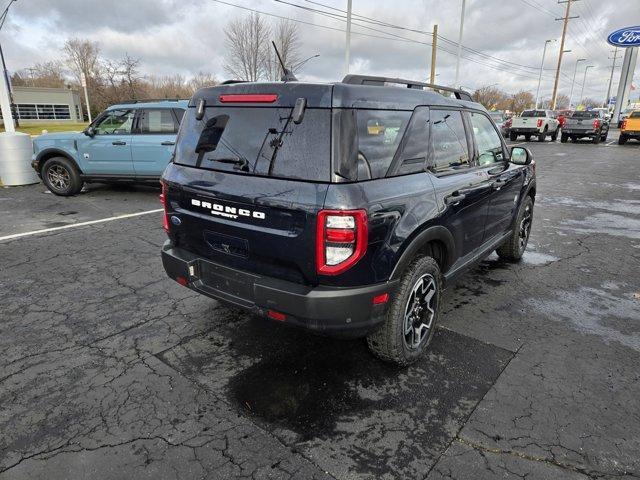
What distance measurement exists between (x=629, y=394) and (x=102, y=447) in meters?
3.26

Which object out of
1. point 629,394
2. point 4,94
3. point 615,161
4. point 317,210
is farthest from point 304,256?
point 615,161

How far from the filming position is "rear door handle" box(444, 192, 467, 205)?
126 inches

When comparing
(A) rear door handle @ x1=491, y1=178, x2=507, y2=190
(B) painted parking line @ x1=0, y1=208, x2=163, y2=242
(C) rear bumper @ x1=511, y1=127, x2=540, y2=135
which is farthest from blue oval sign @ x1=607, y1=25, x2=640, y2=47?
(B) painted parking line @ x1=0, y1=208, x2=163, y2=242

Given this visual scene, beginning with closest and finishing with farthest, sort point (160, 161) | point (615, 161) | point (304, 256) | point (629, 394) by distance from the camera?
point (304, 256) → point (629, 394) → point (160, 161) → point (615, 161)

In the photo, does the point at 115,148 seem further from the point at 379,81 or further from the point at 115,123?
the point at 379,81

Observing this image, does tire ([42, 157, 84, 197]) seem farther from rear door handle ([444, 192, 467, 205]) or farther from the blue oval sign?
the blue oval sign

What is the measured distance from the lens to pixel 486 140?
14.0 feet

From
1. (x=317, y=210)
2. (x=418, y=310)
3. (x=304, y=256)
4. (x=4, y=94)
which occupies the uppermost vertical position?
(x=4, y=94)

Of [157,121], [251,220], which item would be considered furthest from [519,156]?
[157,121]

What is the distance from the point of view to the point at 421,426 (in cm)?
253

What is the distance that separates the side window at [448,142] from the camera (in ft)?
10.7

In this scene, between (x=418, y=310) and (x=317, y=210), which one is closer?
(x=317, y=210)

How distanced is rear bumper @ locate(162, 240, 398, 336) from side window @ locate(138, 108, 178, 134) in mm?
6440

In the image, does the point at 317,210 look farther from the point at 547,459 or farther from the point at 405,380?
the point at 547,459
